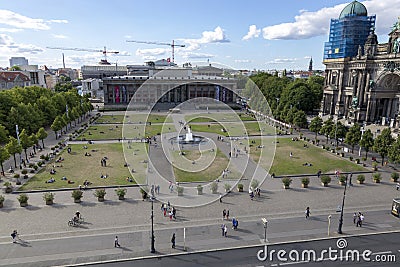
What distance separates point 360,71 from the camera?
84.6 metres

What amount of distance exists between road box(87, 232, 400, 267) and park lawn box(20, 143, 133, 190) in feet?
63.6

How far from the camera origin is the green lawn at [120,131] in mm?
72062

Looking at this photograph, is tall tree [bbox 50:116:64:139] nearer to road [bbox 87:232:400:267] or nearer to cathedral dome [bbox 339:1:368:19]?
road [bbox 87:232:400:267]

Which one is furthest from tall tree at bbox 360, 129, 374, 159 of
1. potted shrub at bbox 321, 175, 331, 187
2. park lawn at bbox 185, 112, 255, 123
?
park lawn at bbox 185, 112, 255, 123

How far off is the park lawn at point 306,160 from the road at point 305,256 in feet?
63.7

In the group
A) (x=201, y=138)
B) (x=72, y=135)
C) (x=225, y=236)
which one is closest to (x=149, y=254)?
(x=225, y=236)

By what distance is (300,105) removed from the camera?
310 ft

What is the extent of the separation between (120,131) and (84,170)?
110 ft

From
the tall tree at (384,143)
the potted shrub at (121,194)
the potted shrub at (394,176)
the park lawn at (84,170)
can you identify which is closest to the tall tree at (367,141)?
the tall tree at (384,143)

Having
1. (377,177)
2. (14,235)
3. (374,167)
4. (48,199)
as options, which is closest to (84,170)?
(48,199)

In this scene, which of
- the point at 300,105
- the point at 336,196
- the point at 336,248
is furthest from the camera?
the point at 300,105

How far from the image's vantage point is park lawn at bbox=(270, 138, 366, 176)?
157ft

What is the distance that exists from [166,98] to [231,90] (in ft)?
106

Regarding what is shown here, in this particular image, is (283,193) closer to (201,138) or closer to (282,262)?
(282,262)
